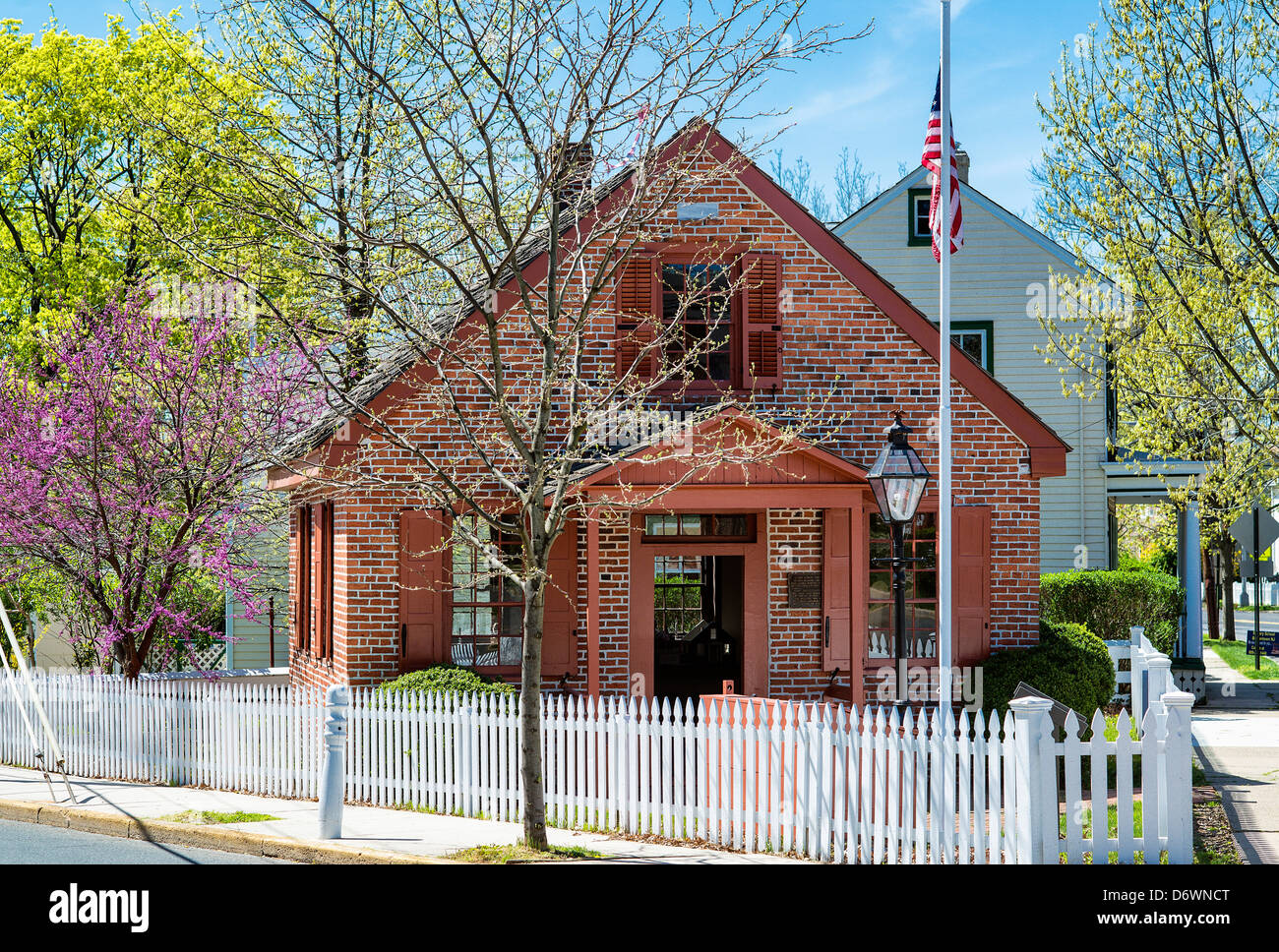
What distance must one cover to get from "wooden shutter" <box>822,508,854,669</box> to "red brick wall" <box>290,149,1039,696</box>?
0.26m

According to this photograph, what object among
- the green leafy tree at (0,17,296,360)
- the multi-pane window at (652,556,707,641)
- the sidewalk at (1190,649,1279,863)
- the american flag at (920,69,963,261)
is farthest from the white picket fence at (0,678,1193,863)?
the green leafy tree at (0,17,296,360)

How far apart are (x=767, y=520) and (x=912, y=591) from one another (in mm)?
2054

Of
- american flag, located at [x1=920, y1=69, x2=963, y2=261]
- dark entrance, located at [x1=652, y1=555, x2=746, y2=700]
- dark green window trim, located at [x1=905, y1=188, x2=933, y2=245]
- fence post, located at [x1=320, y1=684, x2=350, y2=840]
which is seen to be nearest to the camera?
fence post, located at [x1=320, y1=684, x2=350, y2=840]

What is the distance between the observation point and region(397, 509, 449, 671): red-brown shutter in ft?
46.7

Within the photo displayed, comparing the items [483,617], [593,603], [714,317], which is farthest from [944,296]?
[483,617]

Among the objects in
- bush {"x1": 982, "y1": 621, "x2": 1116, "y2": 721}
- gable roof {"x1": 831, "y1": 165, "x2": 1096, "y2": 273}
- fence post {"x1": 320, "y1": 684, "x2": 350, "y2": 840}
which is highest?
gable roof {"x1": 831, "y1": 165, "x2": 1096, "y2": 273}

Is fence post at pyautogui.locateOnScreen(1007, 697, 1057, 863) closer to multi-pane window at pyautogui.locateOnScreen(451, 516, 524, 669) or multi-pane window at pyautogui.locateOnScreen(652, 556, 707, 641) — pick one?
multi-pane window at pyautogui.locateOnScreen(451, 516, 524, 669)

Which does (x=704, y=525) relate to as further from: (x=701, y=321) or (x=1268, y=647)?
(x=1268, y=647)

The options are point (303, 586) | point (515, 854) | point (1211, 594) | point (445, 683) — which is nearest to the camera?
point (515, 854)

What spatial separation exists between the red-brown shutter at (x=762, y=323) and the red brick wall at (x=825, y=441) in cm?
18

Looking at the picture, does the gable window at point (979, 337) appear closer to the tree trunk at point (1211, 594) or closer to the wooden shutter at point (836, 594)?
the wooden shutter at point (836, 594)

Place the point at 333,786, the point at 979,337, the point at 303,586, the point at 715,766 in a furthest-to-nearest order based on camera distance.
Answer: the point at 979,337 → the point at 303,586 → the point at 333,786 → the point at 715,766

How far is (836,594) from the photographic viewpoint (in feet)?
49.6

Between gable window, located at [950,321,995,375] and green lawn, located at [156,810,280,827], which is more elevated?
gable window, located at [950,321,995,375]
